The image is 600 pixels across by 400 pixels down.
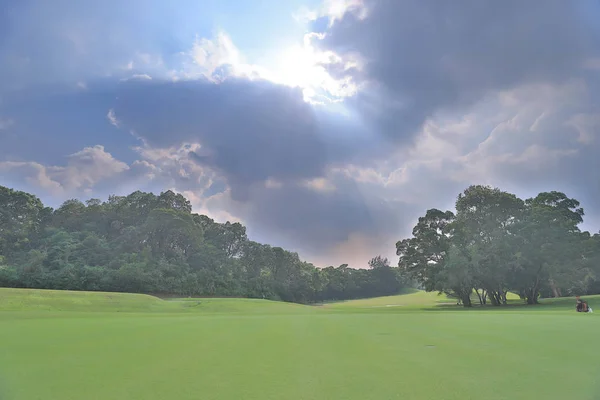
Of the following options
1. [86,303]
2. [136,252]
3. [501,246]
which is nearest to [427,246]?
[501,246]

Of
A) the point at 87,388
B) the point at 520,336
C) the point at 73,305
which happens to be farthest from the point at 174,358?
the point at 73,305

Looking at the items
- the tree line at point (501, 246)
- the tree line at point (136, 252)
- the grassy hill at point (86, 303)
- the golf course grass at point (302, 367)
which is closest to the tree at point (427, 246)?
the tree line at point (501, 246)

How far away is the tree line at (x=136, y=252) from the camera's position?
151 feet

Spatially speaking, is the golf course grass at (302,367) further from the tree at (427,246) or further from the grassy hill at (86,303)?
the tree at (427,246)

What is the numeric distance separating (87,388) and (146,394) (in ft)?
3.01

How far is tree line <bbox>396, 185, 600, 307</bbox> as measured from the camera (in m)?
37.9

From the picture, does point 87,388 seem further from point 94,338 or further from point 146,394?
point 94,338

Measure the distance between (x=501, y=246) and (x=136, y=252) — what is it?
51280mm

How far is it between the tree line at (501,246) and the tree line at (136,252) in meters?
33.3

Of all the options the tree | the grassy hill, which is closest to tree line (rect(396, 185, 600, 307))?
the tree

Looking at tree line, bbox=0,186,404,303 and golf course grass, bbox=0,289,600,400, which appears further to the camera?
tree line, bbox=0,186,404,303

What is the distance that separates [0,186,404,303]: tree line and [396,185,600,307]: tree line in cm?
3333

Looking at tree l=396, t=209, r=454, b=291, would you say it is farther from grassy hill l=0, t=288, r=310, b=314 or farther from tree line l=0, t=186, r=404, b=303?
tree line l=0, t=186, r=404, b=303

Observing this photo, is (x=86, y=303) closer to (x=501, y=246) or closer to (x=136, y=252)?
(x=136, y=252)
